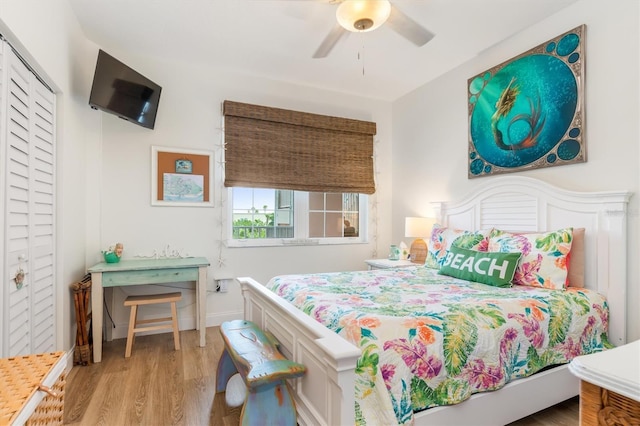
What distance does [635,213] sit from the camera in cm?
217

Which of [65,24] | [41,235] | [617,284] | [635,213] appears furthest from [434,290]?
[65,24]

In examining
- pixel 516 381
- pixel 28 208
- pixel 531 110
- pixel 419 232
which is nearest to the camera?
pixel 516 381

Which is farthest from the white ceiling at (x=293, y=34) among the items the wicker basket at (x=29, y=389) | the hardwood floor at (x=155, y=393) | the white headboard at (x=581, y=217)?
the hardwood floor at (x=155, y=393)

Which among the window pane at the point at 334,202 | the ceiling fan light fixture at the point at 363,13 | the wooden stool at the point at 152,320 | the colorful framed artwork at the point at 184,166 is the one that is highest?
the ceiling fan light fixture at the point at 363,13

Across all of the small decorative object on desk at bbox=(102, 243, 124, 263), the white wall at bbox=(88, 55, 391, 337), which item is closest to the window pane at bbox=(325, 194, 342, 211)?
the white wall at bbox=(88, 55, 391, 337)

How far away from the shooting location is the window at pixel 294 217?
381cm

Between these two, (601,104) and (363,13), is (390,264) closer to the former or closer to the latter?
(601,104)

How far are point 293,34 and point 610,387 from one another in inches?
121

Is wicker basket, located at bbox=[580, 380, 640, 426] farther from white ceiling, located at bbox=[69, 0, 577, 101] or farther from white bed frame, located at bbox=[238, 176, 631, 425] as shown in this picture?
white ceiling, located at bbox=[69, 0, 577, 101]

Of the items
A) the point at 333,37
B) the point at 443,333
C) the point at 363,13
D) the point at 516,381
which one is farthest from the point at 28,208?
the point at 516,381

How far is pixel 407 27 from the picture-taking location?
2.16 metres

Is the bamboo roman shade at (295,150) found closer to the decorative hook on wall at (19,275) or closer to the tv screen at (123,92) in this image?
the tv screen at (123,92)

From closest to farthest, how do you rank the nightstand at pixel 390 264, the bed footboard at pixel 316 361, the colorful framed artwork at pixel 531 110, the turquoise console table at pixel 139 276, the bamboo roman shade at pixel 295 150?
1. the bed footboard at pixel 316 361
2. the colorful framed artwork at pixel 531 110
3. the turquoise console table at pixel 139 276
4. the nightstand at pixel 390 264
5. the bamboo roman shade at pixel 295 150

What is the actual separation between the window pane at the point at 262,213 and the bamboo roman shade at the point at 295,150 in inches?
7.5
